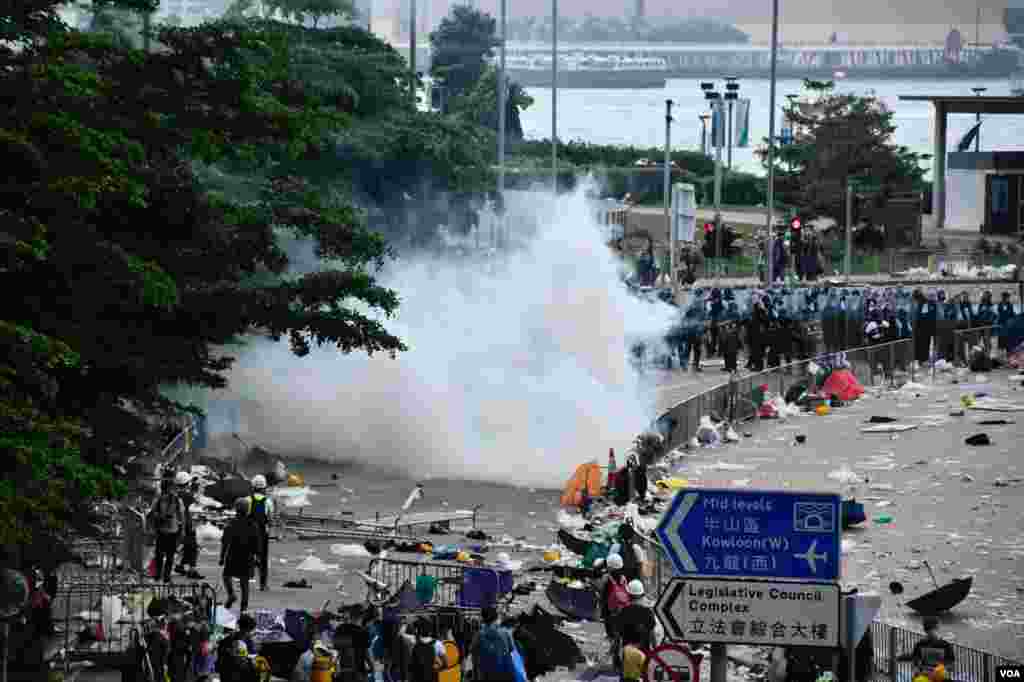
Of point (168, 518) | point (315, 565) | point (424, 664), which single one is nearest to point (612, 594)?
point (424, 664)

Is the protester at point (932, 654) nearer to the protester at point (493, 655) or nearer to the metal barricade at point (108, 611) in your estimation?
the protester at point (493, 655)

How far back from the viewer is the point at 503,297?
28906 mm

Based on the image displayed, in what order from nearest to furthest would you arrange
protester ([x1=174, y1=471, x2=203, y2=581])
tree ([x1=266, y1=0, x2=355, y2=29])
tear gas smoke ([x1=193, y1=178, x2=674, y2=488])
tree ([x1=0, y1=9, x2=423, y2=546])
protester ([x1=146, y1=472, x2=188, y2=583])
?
tree ([x1=0, y1=9, x2=423, y2=546])
protester ([x1=146, y1=472, x2=188, y2=583])
protester ([x1=174, y1=471, x2=203, y2=581])
tear gas smoke ([x1=193, y1=178, x2=674, y2=488])
tree ([x1=266, y1=0, x2=355, y2=29])

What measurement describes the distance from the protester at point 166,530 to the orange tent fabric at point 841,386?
18531 mm

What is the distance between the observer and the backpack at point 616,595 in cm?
1694

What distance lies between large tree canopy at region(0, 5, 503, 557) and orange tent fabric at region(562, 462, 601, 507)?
5.79 metres

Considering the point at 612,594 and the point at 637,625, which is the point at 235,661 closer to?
the point at 637,625

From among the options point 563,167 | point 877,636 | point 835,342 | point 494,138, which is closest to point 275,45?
point 877,636

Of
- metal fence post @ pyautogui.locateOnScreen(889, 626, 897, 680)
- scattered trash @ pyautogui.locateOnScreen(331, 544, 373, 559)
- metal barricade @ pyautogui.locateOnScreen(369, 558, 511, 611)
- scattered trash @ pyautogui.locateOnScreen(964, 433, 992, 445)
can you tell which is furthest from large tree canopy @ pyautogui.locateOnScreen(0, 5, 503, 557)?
scattered trash @ pyautogui.locateOnScreen(964, 433, 992, 445)

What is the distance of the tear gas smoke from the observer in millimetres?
28000

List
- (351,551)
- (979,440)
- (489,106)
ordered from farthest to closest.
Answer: (489,106)
(979,440)
(351,551)

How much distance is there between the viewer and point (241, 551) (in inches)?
711

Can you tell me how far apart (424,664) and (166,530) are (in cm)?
498

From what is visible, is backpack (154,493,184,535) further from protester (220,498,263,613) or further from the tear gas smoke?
the tear gas smoke
